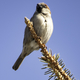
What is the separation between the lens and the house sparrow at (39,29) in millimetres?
3717

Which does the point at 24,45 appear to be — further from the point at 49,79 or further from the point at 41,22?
the point at 49,79

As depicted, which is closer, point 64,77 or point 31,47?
point 64,77

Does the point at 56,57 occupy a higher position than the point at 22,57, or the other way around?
the point at 22,57

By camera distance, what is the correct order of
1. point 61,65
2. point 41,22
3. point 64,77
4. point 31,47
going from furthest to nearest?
point 31,47 → point 41,22 → point 61,65 → point 64,77

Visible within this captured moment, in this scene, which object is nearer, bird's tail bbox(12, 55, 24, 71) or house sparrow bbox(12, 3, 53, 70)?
house sparrow bbox(12, 3, 53, 70)

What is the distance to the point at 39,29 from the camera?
370 cm

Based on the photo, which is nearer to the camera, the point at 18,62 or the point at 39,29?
the point at 39,29

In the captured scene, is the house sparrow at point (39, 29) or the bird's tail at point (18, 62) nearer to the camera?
the house sparrow at point (39, 29)

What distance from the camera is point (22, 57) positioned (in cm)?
460

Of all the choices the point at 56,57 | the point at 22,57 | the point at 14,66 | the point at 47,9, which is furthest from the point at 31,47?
the point at 56,57

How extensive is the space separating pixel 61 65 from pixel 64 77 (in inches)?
7.3

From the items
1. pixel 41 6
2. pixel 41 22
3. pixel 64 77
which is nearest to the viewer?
pixel 64 77

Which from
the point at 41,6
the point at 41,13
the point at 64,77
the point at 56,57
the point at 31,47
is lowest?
the point at 64,77

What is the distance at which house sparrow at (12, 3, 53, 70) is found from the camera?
3717 mm
